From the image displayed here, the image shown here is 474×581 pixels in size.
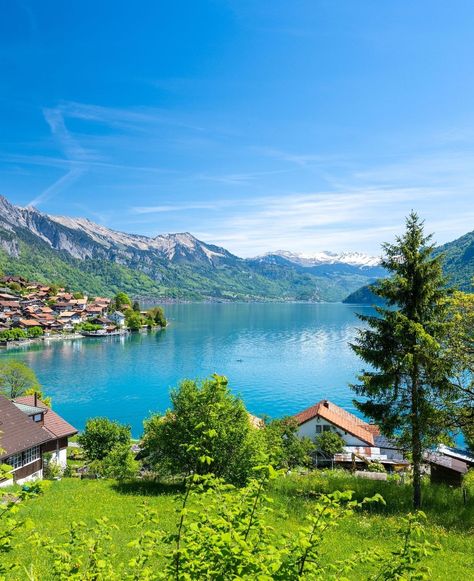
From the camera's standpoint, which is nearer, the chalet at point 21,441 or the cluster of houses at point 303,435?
the cluster of houses at point 303,435

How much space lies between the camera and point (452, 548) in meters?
15.8

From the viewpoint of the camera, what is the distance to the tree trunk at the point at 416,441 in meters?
20.0

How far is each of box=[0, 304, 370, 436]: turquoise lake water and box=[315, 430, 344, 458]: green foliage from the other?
11.5 metres

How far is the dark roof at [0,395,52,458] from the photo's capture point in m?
29.1

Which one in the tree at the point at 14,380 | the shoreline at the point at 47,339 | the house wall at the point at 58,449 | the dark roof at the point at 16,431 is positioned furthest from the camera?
the shoreline at the point at 47,339

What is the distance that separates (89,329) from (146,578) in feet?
625

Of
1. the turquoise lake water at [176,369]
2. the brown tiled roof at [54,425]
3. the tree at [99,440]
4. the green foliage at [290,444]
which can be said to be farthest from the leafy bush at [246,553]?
the turquoise lake water at [176,369]

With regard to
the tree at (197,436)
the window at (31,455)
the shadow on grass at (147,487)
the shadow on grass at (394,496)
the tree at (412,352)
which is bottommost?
the window at (31,455)

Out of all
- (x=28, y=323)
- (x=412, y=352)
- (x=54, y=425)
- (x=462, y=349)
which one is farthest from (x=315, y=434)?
(x=28, y=323)

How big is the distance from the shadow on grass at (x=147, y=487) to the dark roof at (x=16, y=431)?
8.15 metres

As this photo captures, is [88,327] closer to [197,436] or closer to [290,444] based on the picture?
[290,444]

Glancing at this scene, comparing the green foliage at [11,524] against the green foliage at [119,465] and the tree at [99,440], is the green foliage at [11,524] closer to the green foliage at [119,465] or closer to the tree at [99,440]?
the green foliage at [119,465]

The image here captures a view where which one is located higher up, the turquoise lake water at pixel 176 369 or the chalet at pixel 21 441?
the chalet at pixel 21 441

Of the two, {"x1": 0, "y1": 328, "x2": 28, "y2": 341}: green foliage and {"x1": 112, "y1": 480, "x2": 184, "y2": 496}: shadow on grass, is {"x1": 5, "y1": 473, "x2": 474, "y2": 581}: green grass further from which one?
{"x1": 0, "y1": 328, "x2": 28, "y2": 341}: green foliage
